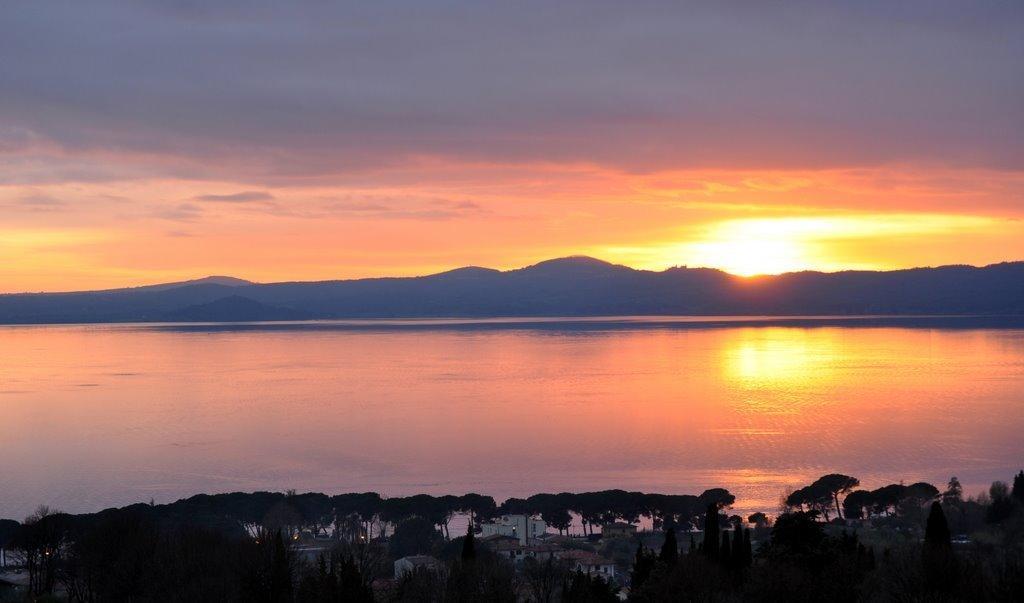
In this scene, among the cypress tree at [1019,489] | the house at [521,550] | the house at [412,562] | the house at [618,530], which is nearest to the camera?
the house at [412,562]

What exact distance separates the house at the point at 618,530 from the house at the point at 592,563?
297 centimetres

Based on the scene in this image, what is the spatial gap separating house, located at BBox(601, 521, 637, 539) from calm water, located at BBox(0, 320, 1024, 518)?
211 inches

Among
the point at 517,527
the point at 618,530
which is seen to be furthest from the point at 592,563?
the point at 517,527

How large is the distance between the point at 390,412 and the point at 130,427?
41.3 ft

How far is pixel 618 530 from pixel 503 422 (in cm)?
2365

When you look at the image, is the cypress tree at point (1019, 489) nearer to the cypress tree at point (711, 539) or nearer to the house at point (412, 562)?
the cypress tree at point (711, 539)

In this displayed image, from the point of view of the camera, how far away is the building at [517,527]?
25969mm

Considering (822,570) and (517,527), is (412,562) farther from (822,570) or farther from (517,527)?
(822,570)

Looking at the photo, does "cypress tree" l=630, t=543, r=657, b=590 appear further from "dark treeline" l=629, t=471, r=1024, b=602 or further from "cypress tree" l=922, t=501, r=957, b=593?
"cypress tree" l=922, t=501, r=957, b=593

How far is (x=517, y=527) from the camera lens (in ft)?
86.3

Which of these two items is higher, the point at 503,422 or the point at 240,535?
the point at 503,422

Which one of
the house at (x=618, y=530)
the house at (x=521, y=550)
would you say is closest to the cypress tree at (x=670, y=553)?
the house at (x=521, y=550)

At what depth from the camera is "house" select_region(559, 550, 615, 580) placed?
21.0 m

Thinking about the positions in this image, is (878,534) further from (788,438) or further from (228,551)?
(788,438)
